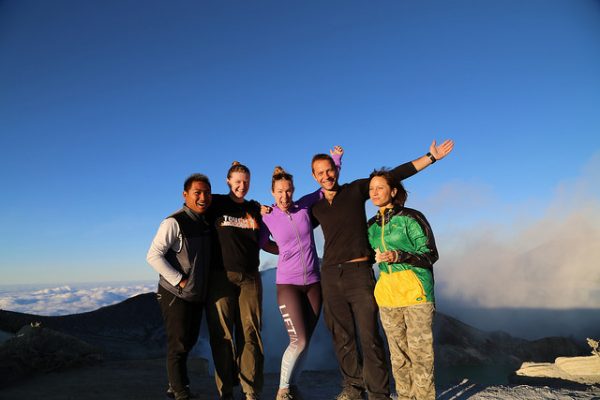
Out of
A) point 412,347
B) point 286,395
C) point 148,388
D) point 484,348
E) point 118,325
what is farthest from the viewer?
point 484,348

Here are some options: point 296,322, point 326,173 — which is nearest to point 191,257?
point 296,322

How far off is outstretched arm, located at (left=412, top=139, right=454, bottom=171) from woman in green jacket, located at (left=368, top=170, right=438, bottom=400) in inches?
20.7

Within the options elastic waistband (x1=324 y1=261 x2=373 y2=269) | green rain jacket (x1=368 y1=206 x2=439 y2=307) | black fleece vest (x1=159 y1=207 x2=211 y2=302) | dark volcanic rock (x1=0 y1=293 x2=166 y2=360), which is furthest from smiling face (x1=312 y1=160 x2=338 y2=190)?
dark volcanic rock (x1=0 y1=293 x2=166 y2=360)

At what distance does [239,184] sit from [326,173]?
1197 millimetres

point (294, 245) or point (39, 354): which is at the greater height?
point (294, 245)

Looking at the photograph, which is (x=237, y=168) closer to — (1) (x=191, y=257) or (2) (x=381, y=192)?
(1) (x=191, y=257)

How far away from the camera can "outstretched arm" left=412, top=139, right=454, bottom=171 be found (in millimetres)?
4727

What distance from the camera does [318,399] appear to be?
5270 mm

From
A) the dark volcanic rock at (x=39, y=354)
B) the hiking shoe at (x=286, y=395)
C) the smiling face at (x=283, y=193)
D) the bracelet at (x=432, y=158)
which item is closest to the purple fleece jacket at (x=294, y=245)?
the smiling face at (x=283, y=193)

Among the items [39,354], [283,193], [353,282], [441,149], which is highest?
[441,149]

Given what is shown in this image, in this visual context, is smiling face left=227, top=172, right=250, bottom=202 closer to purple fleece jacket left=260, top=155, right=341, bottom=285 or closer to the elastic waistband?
purple fleece jacket left=260, top=155, right=341, bottom=285

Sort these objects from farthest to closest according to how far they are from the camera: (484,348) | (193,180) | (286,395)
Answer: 1. (484,348)
2. (193,180)
3. (286,395)

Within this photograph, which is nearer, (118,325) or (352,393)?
(352,393)

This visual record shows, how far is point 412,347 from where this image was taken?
4.16 meters
